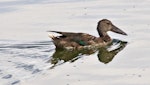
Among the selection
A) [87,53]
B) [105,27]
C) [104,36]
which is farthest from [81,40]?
[105,27]

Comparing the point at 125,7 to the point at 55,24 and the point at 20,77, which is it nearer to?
the point at 55,24

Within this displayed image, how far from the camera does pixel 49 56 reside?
13453 mm

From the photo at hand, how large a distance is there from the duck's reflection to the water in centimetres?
5

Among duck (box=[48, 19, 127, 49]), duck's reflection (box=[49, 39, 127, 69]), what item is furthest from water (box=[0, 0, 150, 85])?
duck (box=[48, 19, 127, 49])

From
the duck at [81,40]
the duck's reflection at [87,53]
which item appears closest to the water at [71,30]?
the duck's reflection at [87,53]

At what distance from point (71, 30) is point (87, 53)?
206 cm

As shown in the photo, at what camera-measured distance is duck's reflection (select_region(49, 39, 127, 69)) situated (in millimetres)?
13172

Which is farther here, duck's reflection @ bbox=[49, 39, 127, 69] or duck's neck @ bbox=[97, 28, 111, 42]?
duck's neck @ bbox=[97, 28, 111, 42]

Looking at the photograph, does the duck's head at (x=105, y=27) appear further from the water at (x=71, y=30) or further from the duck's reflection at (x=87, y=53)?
the duck's reflection at (x=87, y=53)

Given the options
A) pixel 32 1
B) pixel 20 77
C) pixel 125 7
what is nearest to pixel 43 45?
pixel 20 77

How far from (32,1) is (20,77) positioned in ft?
30.2

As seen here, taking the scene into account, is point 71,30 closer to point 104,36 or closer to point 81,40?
point 104,36

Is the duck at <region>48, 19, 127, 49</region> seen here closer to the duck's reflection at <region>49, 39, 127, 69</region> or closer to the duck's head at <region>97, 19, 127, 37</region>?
the duck's head at <region>97, 19, 127, 37</region>

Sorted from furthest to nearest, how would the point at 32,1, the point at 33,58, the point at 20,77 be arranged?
the point at 32,1
the point at 33,58
the point at 20,77
